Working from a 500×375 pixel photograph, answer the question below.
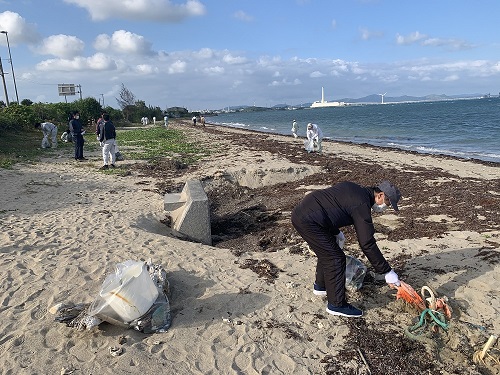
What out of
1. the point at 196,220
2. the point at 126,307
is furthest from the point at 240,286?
the point at 196,220

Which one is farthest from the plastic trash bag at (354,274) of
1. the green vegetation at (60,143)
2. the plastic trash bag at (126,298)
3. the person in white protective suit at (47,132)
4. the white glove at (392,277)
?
the person in white protective suit at (47,132)

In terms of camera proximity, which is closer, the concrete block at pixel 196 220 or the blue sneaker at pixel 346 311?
the blue sneaker at pixel 346 311

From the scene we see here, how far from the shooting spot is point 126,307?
354 cm

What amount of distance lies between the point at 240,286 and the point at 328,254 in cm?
128

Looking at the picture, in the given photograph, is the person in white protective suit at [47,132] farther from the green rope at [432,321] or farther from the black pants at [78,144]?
the green rope at [432,321]

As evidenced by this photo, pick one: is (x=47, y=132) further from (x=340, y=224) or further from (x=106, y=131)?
(x=340, y=224)

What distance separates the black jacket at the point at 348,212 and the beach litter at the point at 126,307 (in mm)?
1627

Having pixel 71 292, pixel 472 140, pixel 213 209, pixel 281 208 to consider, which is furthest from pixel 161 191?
pixel 472 140

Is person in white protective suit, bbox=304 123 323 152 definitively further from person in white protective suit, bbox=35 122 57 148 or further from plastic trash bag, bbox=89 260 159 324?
plastic trash bag, bbox=89 260 159 324

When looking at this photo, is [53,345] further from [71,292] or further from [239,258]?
[239,258]

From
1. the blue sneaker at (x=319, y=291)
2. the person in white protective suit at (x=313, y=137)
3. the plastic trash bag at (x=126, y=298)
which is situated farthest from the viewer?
the person in white protective suit at (x=313, y=137)

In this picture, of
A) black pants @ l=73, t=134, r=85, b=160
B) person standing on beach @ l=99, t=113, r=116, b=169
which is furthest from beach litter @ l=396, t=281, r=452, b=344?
black pants @ l=73, t=134, r=85, b=160

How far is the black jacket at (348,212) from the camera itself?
364 centimetres

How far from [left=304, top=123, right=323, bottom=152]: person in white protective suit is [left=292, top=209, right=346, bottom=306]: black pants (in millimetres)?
13201
